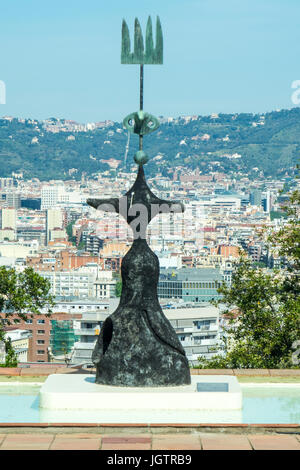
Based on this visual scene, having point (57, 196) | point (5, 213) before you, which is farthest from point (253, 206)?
point (5, 213)

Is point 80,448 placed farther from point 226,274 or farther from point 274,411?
point 226,274

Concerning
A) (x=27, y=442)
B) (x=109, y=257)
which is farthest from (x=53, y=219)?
(x=27, y=442)

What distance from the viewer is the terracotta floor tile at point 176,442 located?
19.4ft

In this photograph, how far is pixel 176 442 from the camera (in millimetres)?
6051

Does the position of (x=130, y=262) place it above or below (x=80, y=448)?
above

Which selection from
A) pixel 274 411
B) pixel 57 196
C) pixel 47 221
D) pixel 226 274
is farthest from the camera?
pixel 57 196

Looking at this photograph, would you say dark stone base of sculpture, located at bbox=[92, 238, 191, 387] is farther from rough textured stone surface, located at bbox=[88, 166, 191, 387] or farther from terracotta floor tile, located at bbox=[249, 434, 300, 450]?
terracotta floor tile, located at bbox=[249, 434, 300, 450]

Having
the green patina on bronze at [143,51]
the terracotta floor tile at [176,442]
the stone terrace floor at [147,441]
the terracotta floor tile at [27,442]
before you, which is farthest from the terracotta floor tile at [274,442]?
the green patina on bronze at [143,51]

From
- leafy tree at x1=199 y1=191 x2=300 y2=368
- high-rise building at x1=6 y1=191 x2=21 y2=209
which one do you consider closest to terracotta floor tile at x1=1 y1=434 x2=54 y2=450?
leafy tree at x1=199 y1=191 x2=300 y2=368

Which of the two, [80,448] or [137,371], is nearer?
[80,448]

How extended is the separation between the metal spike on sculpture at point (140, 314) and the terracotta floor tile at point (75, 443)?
1171mm
